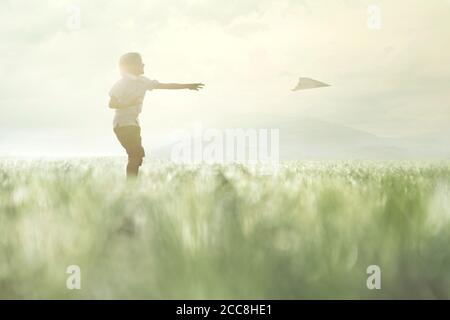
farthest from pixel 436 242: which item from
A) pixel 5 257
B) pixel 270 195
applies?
pixel 5 257

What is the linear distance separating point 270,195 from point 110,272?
1.40 metres

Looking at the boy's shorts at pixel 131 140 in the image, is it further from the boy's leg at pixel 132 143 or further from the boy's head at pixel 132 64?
the boy's head at pixel 132 64

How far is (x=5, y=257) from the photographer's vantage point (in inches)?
97.7

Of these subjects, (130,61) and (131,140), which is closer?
(131,140)

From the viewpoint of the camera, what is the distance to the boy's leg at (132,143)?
24.1ft

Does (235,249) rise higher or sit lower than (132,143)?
lower

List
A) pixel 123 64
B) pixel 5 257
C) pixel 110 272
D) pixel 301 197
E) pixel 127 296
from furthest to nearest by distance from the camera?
pixel 123 64 < pixel 301 197 < pixel 5 257 < pixel 110 272 < pixel 127 296

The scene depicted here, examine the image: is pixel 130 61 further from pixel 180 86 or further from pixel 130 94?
pixel 180 86

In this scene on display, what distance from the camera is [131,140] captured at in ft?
24.6

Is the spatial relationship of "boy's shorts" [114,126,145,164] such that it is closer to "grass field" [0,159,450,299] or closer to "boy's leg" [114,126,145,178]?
"boy's leg" [114,126,145,178]

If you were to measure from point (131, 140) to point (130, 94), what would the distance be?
530mm

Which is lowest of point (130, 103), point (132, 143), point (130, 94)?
point (132, 143)

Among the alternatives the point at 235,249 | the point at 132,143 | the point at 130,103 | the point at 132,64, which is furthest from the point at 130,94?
the point at 235,249

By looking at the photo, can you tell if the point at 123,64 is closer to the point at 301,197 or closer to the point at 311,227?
the point at 301,197
